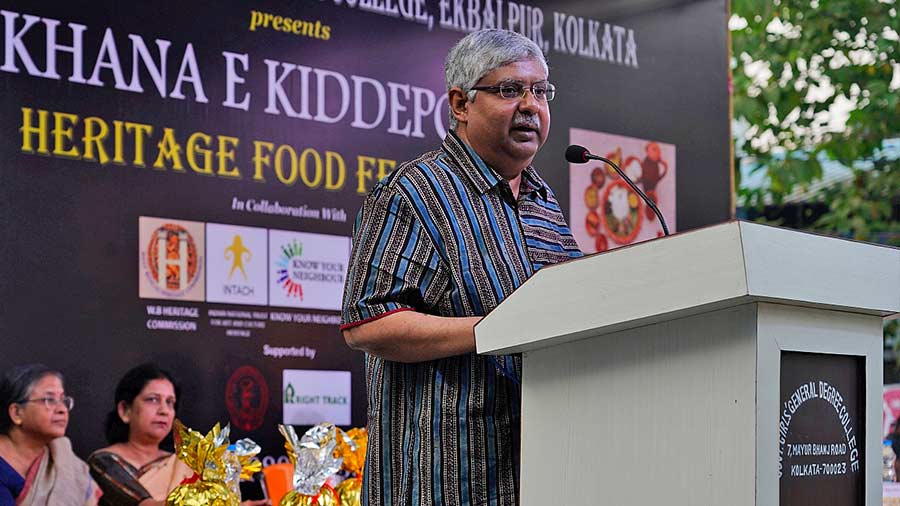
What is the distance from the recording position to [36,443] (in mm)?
2996

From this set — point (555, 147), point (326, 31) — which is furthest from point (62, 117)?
point (555, 147)

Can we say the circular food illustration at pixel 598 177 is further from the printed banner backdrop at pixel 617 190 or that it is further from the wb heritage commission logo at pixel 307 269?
the wb heritage commission logo at pixel 307 269

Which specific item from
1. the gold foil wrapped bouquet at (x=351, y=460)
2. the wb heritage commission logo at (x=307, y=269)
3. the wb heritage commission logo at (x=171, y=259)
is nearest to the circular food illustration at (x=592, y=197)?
the wb heritage commission logo at (x=307, y=269)

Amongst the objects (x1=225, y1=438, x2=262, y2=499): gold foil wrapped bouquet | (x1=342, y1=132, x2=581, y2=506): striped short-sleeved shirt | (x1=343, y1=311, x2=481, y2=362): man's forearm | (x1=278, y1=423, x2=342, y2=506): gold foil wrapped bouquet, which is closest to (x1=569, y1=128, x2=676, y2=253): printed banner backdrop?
(x1=278, y1=423, x2=342, y2=506): gold foil wrapped bouquet

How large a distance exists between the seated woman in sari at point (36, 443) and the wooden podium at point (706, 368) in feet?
5.92

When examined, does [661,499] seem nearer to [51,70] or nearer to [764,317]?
[764,317]

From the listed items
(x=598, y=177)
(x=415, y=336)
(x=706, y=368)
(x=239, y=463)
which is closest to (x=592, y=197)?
(x=598, y=177)

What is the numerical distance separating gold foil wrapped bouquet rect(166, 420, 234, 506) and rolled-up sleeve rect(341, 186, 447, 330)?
1.26 m

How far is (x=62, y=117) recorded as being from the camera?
3070 millimetres

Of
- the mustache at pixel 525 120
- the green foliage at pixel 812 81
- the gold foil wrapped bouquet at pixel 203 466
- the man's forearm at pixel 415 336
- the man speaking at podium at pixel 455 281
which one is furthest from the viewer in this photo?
the green foliage at pixel 812 81

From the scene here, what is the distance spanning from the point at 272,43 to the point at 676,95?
1.57m

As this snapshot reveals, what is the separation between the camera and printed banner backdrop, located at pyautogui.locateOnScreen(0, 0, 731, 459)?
3.03 meters

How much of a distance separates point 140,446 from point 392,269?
5.45 ft

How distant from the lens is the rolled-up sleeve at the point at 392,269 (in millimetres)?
1738
